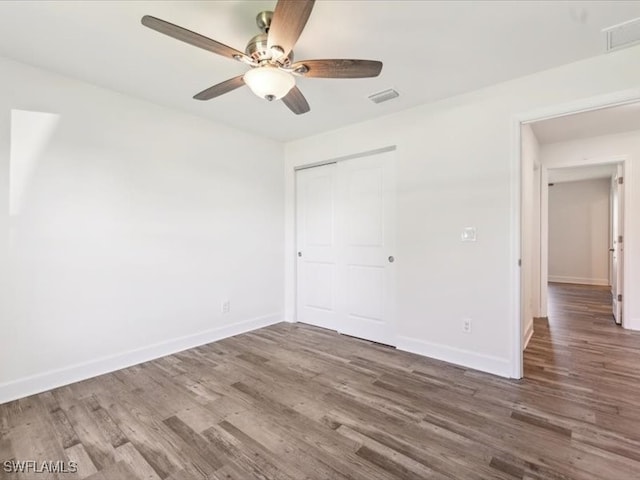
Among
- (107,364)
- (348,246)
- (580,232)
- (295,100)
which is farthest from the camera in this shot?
(580,232)

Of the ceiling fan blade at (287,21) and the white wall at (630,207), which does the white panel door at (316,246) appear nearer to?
the ceiling fan blade at (287,21)

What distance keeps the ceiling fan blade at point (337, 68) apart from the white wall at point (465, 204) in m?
1.51

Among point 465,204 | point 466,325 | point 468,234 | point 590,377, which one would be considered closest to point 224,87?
point 465,204

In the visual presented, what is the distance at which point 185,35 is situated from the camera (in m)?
1.52

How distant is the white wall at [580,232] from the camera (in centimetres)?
717

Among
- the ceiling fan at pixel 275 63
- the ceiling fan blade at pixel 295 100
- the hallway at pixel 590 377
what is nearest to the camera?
the ceiling fan at pixel 275 63

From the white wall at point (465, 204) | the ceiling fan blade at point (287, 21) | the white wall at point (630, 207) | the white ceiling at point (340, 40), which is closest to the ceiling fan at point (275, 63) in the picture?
the ceiling fan blade at point (287, 21)

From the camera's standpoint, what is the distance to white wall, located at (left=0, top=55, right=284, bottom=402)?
239 cm

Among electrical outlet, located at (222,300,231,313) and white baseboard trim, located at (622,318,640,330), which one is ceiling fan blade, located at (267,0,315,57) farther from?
white baseboard trim, located at (622,318,640,330)

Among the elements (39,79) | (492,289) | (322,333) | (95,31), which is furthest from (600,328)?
(39,79)

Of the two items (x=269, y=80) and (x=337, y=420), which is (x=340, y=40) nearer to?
(x=269, y=80)

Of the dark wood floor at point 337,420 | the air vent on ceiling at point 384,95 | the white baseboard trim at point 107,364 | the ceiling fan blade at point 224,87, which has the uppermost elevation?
the air vent on ceiling at point 384,95

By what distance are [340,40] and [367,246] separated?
7.14 ft

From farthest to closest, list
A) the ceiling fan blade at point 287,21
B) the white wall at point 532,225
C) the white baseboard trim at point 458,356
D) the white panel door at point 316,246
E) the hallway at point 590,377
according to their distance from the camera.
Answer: the white panel door at point 316,246, the white wall at point 532,225, the white baseboard trim at point 458,356, the hallway at point 590,377, the ceiling fan blade at point 287,21
